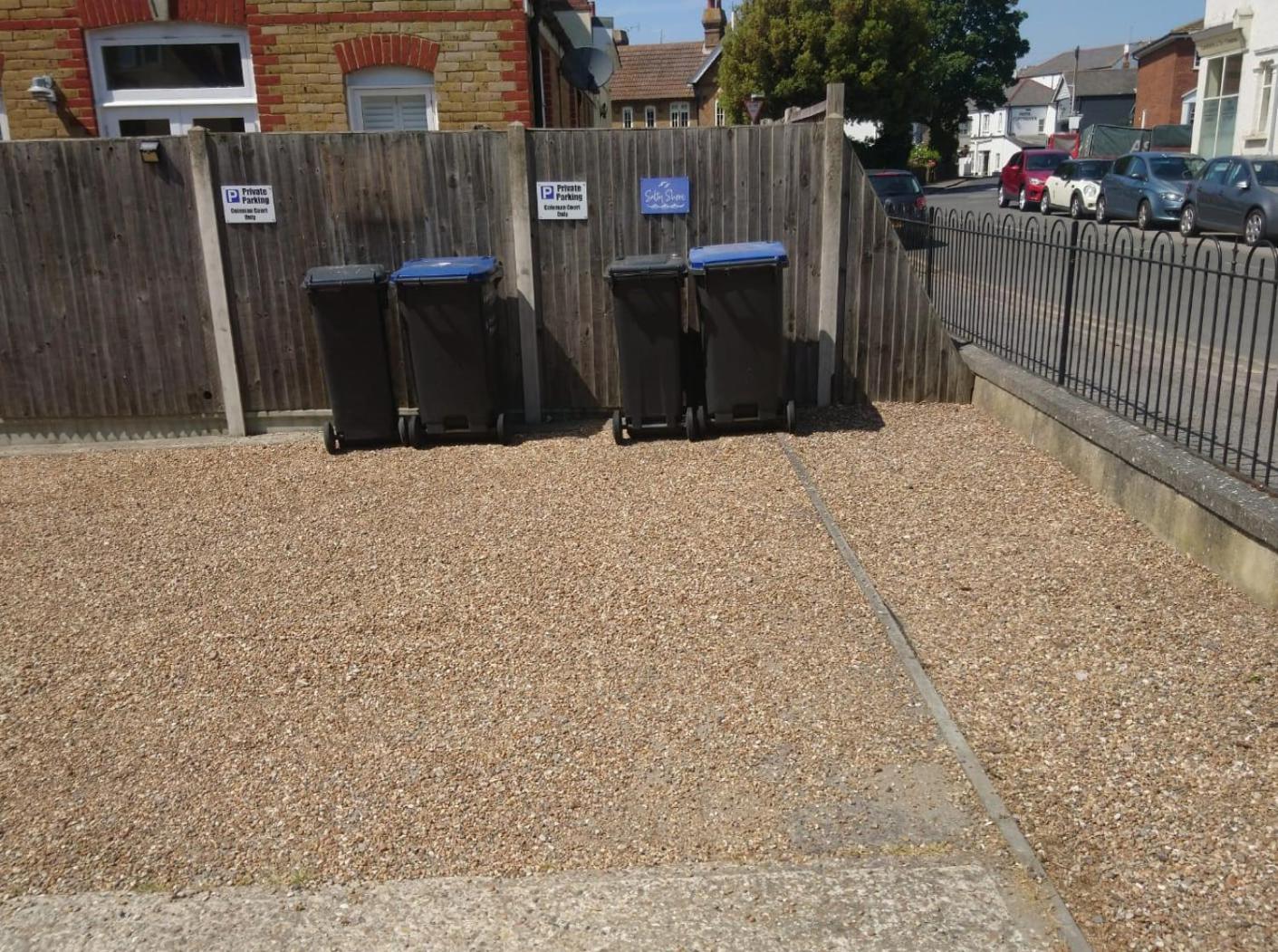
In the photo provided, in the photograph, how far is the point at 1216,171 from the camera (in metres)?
20.7

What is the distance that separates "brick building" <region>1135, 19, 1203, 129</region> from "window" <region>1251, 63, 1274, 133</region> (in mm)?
14034

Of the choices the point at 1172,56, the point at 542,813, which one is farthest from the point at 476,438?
the point at 1172,56

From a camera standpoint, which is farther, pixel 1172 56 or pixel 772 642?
pixel 1172 56

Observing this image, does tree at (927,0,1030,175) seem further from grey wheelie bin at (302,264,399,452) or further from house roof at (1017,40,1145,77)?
grey wheelie bin at (302,264,399,452)

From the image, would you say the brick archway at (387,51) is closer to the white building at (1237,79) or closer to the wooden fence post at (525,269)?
the wooden fence post at (525,269)

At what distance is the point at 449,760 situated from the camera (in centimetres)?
409

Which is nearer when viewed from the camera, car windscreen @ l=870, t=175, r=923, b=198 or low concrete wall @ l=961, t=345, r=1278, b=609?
low concrete wall @ l=961, t=345, r=1278, b=609

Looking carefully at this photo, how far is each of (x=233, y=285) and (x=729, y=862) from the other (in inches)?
257

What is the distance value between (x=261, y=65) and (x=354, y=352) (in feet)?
14.7

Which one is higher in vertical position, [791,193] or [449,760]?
[791,193]

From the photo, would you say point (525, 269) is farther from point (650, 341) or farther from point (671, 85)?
point (671, 85)

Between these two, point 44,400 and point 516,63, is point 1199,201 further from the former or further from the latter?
point 44,400

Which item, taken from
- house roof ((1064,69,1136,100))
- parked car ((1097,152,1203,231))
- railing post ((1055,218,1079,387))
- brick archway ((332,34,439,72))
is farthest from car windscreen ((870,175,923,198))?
house roof ((1064,69,1136,100))

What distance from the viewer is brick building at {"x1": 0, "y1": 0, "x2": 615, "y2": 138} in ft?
35.2
